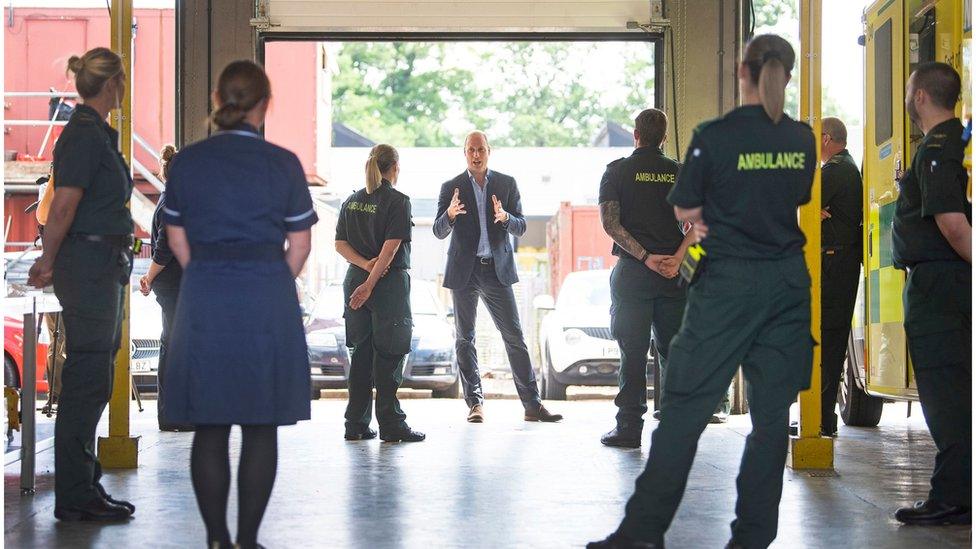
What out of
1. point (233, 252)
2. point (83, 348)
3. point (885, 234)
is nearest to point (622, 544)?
point (233, 252)

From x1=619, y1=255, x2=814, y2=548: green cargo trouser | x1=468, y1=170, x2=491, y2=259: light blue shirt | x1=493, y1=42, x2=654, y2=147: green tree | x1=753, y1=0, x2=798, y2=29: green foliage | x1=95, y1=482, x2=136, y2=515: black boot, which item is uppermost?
x1=753, y1=0, x2=798, y2=29: green foliage

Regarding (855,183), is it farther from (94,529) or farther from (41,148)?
(41,148)

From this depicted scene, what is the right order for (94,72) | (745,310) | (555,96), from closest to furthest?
(745,310) → (94,72) → (555,96)

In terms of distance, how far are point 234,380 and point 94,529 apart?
139 centimetres

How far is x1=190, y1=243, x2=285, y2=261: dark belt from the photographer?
3889 millimetres

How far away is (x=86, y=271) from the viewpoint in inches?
194

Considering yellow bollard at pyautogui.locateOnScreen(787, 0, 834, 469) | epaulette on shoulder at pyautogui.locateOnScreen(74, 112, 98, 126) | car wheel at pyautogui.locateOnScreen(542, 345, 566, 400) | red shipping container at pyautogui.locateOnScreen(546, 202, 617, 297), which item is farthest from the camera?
red shipping container at pyautogui.locateOnScreen(546, 202, 617, 297)

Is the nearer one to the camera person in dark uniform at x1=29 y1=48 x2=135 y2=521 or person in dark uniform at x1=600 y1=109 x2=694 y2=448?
person in dark uniform at x1=29 y1=48 x2=135 y2=521

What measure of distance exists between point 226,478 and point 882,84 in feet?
17.5

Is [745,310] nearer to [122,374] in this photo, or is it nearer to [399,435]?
[122,374]

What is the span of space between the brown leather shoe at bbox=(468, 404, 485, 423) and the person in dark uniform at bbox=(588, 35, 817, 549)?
5095mm

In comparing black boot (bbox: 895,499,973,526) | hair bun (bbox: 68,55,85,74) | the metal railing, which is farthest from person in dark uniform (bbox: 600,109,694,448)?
the metal railing

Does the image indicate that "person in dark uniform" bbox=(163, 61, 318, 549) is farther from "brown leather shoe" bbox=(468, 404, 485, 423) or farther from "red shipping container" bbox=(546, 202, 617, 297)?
"red shipping container" bbox=(546, 202, 617, 297)

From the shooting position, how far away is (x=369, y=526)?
196 inches
